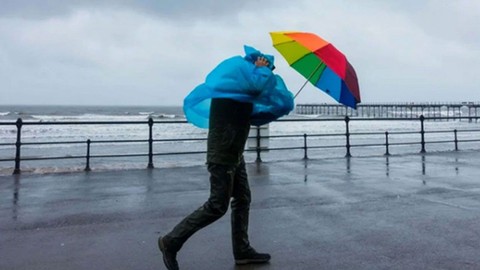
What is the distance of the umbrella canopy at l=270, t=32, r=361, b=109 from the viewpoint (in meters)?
3.66

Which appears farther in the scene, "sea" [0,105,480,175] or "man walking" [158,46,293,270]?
"sea" [0,105,480,175]

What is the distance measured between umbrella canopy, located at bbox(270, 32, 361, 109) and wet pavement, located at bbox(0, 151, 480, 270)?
153 centimetres

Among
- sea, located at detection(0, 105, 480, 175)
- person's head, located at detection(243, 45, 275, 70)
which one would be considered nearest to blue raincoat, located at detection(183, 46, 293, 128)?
person's head, located at detection(243, 45, 275, 70)

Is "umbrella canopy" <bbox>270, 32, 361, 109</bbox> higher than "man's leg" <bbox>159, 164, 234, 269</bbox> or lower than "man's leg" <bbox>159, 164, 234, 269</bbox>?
higher

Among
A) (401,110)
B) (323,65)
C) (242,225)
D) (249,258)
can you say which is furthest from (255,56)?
(401,110)

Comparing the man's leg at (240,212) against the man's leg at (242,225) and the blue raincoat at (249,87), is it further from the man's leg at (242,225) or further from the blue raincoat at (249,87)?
the blue raincoat at (249,87)

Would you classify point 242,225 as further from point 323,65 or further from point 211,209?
point 323,65

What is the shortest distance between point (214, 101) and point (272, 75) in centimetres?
52

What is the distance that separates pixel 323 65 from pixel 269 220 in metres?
2.45

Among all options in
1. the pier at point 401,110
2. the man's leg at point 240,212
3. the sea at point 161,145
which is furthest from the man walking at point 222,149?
the pier at point 401,110

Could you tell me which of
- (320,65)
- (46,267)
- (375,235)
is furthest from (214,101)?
(375,235)

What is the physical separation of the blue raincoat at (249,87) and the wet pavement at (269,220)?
1.41m

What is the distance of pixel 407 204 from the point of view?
630 centimetres

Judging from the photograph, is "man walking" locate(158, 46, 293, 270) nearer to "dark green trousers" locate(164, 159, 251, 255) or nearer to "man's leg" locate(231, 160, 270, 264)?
"dark green trousers" locate(164, 159, 251, 255)
